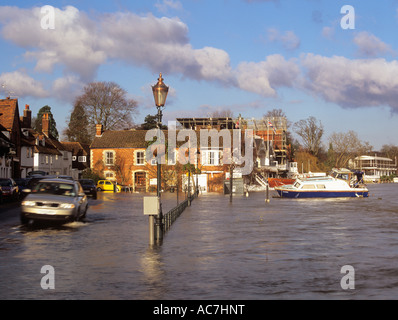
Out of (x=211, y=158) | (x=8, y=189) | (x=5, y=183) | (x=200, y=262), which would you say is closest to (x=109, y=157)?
(x=211, y=158)

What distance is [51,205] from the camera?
20750 mm

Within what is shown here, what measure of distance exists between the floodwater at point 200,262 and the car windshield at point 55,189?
1751mm

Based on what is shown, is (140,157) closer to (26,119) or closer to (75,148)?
(26,119)

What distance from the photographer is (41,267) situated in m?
12.1

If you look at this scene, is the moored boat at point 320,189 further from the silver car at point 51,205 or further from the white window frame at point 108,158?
the silver car at point 51,205

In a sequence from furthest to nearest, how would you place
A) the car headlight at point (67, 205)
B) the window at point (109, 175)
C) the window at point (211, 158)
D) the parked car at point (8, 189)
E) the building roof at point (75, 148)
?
the building roof at point (75, 148)
the window at point (109, 175)
the window at point (211, 158)
the parked car at point (8, 189)
the car headlight at point (67, 205)

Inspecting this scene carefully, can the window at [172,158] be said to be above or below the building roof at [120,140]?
below

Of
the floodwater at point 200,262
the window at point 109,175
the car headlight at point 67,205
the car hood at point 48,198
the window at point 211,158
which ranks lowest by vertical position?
the floodwater at point 200,262

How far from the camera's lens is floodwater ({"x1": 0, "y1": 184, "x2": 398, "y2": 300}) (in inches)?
379

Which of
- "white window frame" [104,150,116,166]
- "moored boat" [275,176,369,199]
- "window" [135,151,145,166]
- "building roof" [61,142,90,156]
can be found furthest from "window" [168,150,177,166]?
"building roof" [61,142,90,156]

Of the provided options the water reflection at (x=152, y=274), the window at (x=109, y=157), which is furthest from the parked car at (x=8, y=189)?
the window at (x=109, y=157)

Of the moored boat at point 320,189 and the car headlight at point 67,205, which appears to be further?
the moored boat at point 320,189

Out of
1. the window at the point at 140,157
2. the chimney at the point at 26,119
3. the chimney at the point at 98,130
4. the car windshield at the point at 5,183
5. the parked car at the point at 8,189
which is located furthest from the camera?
the chimney at the point at 98,130

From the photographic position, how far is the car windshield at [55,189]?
22609mm
